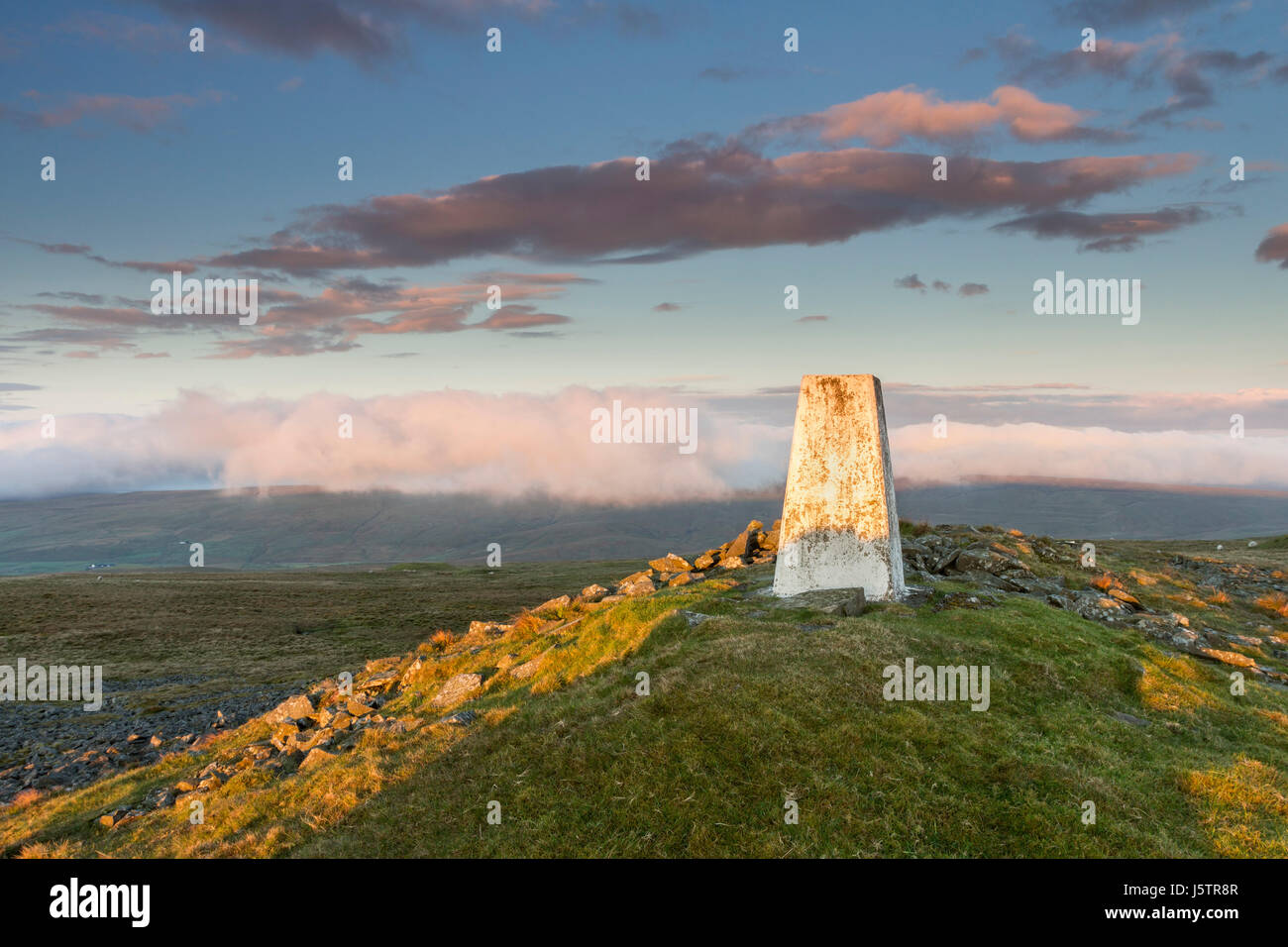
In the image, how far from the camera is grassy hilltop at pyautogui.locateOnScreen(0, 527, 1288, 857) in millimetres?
9359

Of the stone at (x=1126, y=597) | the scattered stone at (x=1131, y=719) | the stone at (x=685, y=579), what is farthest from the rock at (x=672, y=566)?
the scattered stone at (x=1131, y=719)

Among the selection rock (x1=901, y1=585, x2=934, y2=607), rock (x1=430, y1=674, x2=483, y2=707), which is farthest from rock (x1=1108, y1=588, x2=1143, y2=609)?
rock (x1=430, y1=674, x2=483, y2=707)

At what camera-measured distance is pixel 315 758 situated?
16.1 m

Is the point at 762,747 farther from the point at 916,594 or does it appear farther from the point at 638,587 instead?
the point at 638,587

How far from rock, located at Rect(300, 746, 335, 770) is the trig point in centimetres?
1246

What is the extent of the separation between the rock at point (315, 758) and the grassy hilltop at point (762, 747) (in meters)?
0.45

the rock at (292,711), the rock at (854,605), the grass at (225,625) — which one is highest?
the rock at (854,605)

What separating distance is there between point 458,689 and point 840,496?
1183 cm

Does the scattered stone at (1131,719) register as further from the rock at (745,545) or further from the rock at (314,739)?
the rock at (314,739)

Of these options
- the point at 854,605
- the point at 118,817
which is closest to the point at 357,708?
the point at 118,817

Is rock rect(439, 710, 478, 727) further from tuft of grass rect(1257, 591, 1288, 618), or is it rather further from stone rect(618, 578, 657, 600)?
tuft of grass rect(1257, 591, 1288, 618)

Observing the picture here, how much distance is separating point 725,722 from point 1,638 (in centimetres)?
6075

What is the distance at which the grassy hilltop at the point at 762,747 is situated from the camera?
936cm
